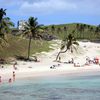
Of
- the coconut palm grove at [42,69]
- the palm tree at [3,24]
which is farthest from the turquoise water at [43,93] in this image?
the palm tree at [3,24]

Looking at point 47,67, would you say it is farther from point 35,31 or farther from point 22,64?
point 35,31

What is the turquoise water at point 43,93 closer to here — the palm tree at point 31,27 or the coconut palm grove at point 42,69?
the coconut palm grove at point 42,69

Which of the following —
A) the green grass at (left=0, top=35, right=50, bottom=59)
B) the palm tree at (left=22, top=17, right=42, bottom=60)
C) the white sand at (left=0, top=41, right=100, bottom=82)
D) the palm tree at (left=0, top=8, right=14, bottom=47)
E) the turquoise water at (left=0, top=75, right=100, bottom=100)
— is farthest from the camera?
the green grass at (left=0, top=35, right=50, bottom=59)

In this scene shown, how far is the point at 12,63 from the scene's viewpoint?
78.4 meters

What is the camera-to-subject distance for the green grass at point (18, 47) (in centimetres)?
8769

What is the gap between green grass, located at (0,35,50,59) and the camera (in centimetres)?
8769

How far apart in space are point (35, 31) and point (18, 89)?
3620cm

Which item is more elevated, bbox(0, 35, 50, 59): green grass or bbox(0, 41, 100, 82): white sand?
bbox(0, 35, 50, 59): green grass

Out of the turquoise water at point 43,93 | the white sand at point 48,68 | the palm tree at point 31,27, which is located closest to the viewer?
the turquoise water at point 43,93

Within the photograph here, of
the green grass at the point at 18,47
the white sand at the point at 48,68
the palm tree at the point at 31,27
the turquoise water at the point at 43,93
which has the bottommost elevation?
the turquoise water at the point at 43,93

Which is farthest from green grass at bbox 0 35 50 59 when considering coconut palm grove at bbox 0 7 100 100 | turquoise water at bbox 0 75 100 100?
turquoise water at bbox 0 75 100 100

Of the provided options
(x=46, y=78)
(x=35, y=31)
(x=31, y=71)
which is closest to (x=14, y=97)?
(x=46, y=78)

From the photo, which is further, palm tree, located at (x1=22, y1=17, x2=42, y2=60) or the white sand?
palm tree, located at (x1=22, y1=17, x2=42, y2=60)

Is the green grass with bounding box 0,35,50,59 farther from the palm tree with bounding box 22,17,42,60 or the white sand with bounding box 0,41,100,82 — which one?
the palm tree with bounding box 22,17,42,60
